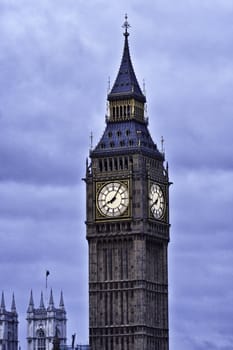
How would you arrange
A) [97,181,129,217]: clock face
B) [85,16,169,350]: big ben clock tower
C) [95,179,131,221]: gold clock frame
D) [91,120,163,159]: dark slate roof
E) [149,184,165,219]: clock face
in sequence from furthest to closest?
[91,120,163,159]: dark slate roof → [149,184,165,219]: clock face → [97,181,129,217]: clock face → [95,179,131,221]: gold clock frame → [85,16,169,350]: big ben clock tower

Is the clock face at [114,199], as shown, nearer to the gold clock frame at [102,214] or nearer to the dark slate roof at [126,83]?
the gold clock frame at [102,214]

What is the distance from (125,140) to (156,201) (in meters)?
6.99

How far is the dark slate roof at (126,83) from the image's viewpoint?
605ft

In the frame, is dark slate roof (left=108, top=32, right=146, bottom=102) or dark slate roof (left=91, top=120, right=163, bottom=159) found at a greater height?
dark slate roof (left=108, top=32, right=146, bottom=102)

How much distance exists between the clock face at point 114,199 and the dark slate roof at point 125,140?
11.9 ft

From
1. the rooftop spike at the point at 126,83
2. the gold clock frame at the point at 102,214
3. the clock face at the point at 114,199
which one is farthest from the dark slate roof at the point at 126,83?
the clock face at the point at 114,199

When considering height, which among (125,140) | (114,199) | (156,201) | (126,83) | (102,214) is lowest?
(102,214)

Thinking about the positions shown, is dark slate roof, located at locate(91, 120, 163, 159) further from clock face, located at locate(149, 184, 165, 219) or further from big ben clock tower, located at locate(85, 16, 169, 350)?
clock face, located at locate(149, 184, 165, 219)

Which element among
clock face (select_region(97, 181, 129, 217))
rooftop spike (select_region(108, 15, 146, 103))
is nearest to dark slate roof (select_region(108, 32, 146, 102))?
rooftop spike (select_region(108, 15, 146, 103))

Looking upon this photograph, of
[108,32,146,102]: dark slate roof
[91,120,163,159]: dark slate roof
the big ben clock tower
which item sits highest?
[108,32,146,102]: dark slate roof

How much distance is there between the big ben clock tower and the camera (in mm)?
179000

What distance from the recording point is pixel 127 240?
180250 mm

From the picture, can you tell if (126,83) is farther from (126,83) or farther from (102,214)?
(102,214)

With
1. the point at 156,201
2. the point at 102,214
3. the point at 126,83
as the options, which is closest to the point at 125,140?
the point at 126,83
